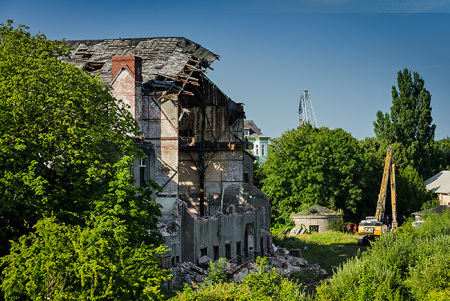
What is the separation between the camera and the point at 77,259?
60.1ft

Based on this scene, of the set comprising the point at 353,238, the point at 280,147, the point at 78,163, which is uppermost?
the point at 280,147

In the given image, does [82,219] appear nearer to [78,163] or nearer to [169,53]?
[78,163]

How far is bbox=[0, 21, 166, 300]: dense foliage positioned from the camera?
735 inches

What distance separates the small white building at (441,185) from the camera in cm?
8381

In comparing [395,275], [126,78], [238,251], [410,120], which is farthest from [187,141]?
[410,120]

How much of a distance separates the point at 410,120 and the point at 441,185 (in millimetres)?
9043

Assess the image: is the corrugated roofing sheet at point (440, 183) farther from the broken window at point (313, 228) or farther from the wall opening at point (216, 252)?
the wall opening at point (216, 252)

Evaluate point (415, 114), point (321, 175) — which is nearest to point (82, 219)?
point (321, 175)

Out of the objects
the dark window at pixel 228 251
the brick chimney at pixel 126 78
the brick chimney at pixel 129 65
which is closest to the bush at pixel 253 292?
the dark window at pixel 228 251

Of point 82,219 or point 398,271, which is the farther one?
point 398,271

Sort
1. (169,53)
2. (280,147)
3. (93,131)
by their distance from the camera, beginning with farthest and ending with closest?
(280,147)
(169,53)
(93,131)

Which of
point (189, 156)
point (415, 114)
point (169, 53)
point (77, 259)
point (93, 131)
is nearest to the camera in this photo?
point (77, 259)

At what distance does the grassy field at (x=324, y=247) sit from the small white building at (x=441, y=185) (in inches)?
898

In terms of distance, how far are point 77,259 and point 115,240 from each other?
245 centimetres
